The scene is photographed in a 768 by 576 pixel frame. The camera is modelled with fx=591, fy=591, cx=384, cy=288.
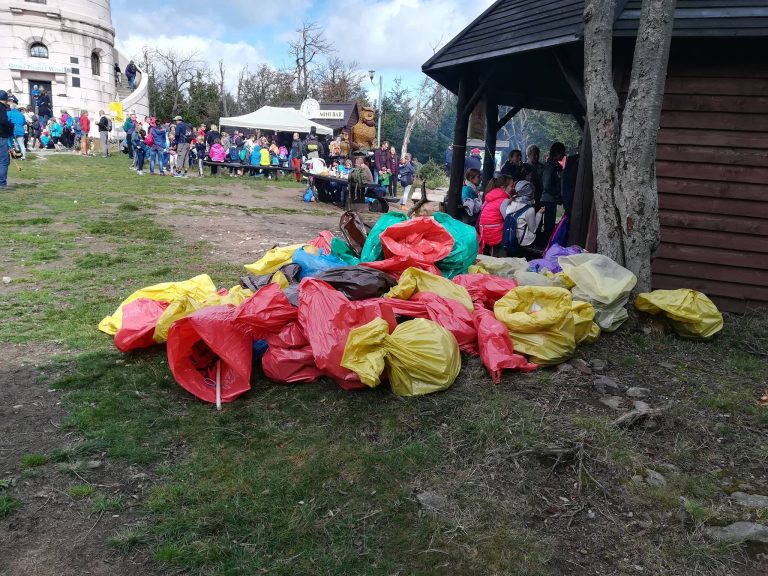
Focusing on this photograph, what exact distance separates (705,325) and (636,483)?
236 cm

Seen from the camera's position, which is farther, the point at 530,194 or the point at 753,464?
the point at 530,194

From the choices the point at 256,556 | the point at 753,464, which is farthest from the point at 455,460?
the point at 753,464

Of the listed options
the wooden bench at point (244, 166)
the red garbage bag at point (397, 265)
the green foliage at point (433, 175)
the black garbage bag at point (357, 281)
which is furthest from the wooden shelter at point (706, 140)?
the green foliage at point (433, 175)

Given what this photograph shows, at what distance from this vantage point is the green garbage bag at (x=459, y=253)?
508cm

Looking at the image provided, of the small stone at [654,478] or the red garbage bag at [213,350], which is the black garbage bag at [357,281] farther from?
the small stone at [654,478]

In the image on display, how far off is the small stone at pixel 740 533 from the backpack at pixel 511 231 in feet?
16.6

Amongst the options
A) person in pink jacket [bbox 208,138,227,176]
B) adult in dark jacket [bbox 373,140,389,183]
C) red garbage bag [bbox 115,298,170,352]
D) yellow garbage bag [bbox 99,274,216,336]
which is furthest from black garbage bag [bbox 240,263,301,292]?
person in pink jacket [bbox 208,138,227,176]

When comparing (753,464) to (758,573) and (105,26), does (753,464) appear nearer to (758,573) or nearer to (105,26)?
(758,573)

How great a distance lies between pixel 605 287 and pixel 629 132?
1181 mm

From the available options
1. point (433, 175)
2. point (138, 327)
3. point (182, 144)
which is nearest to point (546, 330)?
point (138, 327)

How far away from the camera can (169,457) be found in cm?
314

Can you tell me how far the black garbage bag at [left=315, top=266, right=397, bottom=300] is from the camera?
13.9 ft

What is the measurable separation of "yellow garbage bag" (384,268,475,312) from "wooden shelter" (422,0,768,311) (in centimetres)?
255

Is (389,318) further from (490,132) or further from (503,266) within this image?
(490,132)
